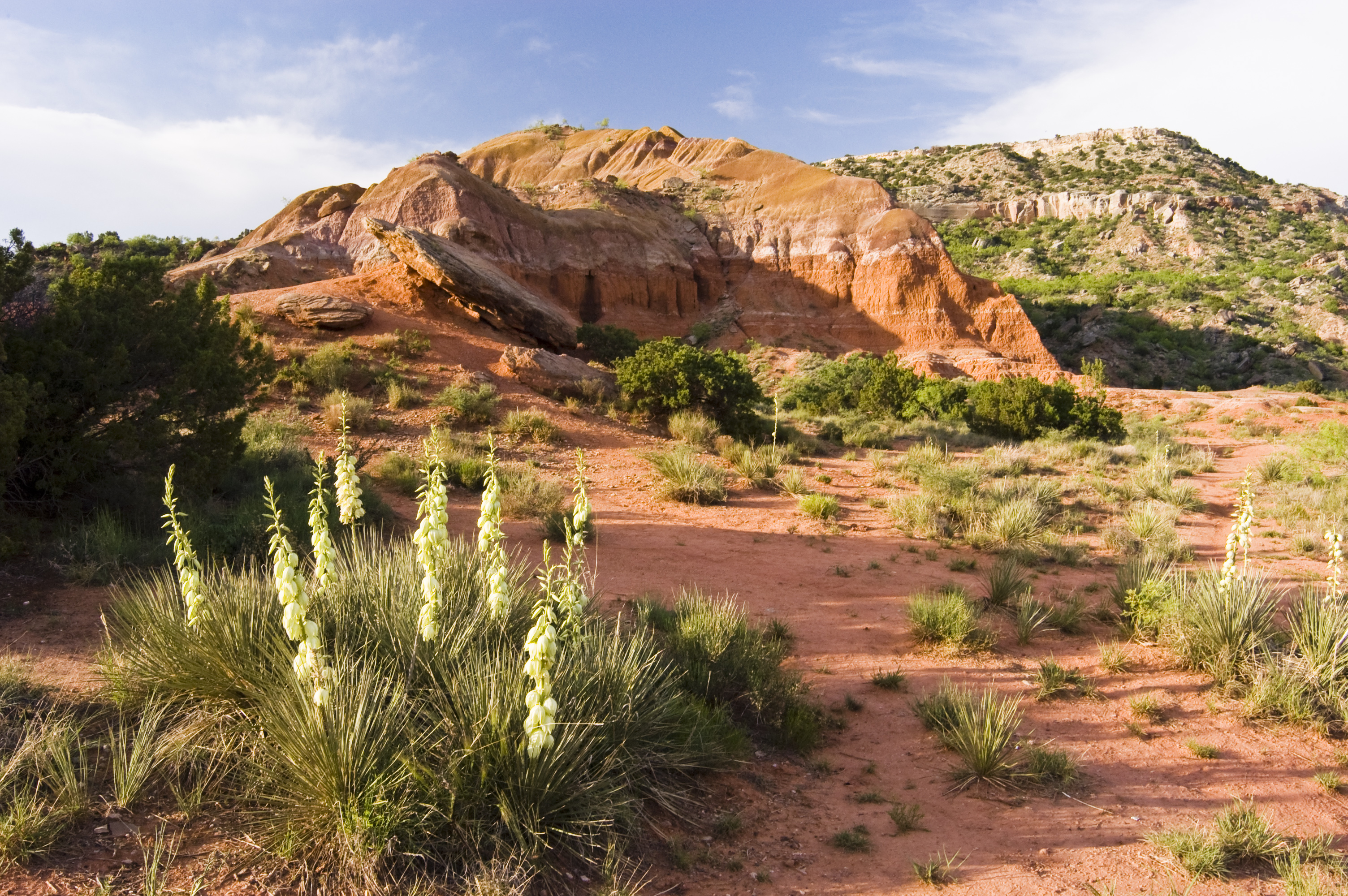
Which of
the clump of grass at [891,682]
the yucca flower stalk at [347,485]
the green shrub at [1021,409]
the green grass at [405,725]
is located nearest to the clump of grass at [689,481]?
the clump of grass at [891,682]

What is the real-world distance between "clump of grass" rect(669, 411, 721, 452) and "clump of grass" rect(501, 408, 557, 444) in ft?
8.97

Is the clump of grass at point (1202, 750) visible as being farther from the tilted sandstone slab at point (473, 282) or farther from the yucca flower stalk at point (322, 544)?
the tilted sandstone slab at point (473, 282)

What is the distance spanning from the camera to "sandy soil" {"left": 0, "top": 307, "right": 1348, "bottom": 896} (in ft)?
13.6

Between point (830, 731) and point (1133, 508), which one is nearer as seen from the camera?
point (830, 731)

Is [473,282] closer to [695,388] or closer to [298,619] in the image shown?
[695,388]

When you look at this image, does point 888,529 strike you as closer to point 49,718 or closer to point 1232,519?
point 1232,519

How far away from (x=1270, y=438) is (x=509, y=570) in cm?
2193

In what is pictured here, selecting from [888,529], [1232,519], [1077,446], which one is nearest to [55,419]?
[888,529]

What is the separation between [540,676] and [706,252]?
37.0m

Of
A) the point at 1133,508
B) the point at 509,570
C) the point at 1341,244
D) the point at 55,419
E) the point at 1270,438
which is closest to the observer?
the point at 509,570

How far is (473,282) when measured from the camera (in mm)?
21922

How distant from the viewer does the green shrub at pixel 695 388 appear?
59.7ft

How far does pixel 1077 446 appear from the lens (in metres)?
17.3

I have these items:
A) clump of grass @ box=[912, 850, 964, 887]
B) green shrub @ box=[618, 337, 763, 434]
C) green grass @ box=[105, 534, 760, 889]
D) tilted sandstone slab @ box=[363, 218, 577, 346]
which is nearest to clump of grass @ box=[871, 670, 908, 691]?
green grass @ box=[105, 534, 760, 889]
